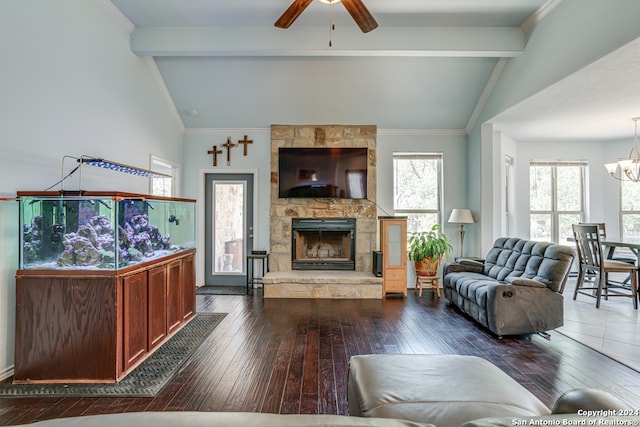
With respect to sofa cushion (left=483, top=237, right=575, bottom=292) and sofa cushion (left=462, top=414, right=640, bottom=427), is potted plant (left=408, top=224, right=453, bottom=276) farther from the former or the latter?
sofa cushion (left=462, top=414, right=640, bottom=427)

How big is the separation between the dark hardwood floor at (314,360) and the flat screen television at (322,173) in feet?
6.25

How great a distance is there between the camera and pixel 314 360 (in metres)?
2.95

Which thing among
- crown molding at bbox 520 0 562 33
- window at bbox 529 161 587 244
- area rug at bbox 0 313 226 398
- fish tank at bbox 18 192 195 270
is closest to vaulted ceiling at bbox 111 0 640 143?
crown molding at bbox 520 0 562 33

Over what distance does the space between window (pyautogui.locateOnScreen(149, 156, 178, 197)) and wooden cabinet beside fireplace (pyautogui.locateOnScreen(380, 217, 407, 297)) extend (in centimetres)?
343

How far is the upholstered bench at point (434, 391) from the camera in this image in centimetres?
140

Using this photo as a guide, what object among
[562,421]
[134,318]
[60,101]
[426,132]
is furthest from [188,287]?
[426,132]

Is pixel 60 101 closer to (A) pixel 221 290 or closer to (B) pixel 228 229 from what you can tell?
(B) pixel 228 229

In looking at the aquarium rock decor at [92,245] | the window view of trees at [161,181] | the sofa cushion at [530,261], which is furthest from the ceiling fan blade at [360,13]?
the window view of trees at [161,181]

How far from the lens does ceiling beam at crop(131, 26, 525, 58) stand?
3988 millimetres

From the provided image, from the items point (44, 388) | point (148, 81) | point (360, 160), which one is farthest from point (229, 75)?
point (44, 388)

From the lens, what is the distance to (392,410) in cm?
142

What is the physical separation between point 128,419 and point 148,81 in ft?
15.9

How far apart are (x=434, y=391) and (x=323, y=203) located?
424 cm

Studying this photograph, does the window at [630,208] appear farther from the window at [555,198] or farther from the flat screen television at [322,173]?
the flat screen television at [322,173]
